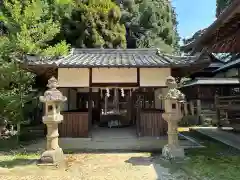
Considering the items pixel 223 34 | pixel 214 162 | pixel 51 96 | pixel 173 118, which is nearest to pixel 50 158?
pixel 51 96

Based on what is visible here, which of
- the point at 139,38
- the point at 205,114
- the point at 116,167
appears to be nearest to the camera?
the point at 116,167

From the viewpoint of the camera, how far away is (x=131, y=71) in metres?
10.1

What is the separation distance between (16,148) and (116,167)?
4.36 meters

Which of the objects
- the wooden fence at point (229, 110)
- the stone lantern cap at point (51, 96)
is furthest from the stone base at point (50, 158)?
the wooden fence at point (229, 110)

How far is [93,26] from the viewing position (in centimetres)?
1836

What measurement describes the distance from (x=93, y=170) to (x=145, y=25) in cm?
2325

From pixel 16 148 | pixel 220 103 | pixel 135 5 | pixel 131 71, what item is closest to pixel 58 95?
pixel 16 148

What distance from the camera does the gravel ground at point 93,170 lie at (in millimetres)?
5426

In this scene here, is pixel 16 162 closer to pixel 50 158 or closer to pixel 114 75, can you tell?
pixel 50 158

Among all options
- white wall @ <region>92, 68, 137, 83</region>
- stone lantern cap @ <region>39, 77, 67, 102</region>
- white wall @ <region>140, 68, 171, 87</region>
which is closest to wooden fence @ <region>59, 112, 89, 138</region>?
white wall @ <region>92, 68, 137, 83</region>

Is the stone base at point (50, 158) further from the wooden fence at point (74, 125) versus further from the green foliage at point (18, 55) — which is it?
the wooden fence at point (74, 125)

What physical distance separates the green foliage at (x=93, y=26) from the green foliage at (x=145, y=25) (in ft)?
20.5

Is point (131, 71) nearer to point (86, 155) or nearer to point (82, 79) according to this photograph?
point (82, 79)

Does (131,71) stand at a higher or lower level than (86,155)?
higher
